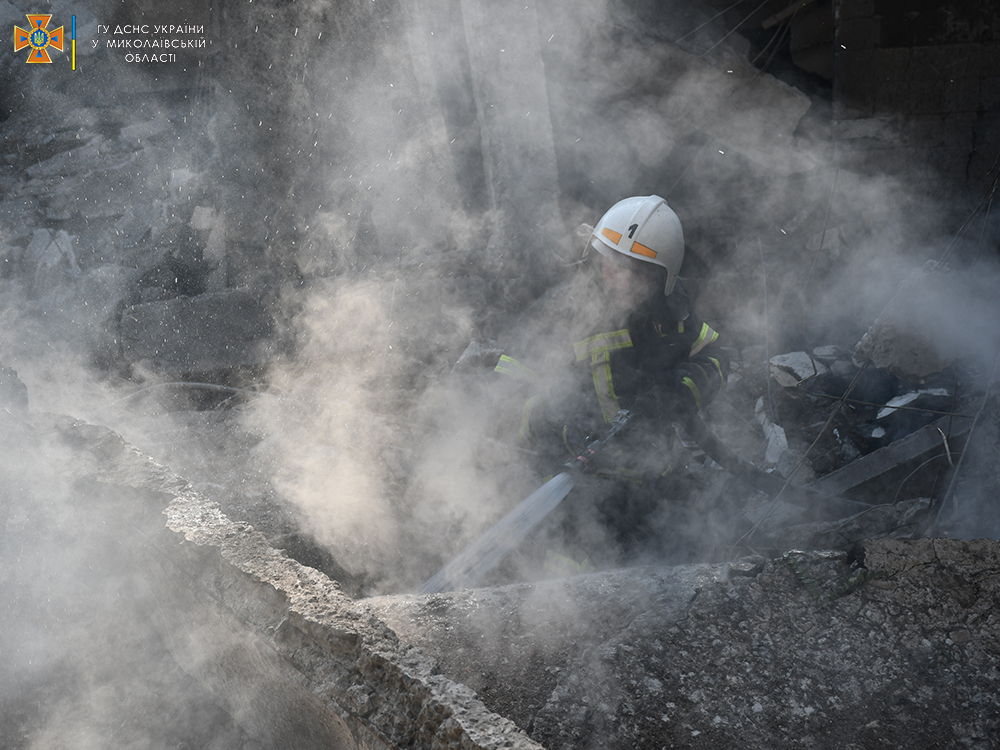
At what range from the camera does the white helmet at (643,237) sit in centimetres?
360

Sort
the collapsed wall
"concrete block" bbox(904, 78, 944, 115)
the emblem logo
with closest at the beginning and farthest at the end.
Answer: the collapsed wall, "concrete block" bbox(904, 78, 944, 115), the emblem logo

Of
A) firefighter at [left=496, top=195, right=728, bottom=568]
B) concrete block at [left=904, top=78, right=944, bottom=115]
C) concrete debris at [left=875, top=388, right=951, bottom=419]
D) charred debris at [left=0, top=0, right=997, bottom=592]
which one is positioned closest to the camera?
firefighter at [left=496, top=195, right=728, bottom=568]

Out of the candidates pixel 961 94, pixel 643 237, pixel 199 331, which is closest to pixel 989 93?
pixel 961 94

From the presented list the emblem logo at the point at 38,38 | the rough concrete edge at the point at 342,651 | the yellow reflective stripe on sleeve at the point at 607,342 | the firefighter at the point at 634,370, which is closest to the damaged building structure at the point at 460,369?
the rough concrete edge at the point at 342,651

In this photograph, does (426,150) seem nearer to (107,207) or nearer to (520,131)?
(520,131)

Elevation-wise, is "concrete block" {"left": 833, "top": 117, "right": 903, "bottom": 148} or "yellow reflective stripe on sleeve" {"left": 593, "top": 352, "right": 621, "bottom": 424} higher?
"concrete block" {"left": 833, "top": 117, "right": 903, "bottom": 148}

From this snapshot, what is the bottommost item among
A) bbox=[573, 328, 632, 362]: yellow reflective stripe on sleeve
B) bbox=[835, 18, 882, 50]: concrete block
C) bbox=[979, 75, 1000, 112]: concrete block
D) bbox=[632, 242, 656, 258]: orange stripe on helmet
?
Answer: bbox=[573, 328, 632, 362]: yellow reflective stripe on sleeve

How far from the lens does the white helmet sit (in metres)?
3.60

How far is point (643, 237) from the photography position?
359cm

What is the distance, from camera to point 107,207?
7.56 metres

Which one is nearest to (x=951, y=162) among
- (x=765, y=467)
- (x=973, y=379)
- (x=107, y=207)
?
(x=973, y=379)

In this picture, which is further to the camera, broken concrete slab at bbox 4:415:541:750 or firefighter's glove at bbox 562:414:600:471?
firefighter's glove at bbox 562:414:600:471

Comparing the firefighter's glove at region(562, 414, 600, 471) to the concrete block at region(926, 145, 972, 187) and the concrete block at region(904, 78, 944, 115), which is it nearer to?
the concrete block at region(926, 145, 972, 187)

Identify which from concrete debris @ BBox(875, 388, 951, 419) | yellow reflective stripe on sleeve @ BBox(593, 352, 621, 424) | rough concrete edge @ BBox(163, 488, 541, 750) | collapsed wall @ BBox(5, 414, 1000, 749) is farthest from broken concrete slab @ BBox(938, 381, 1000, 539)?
rough concrete edge @ BBox(163, 488, 541, 750)
